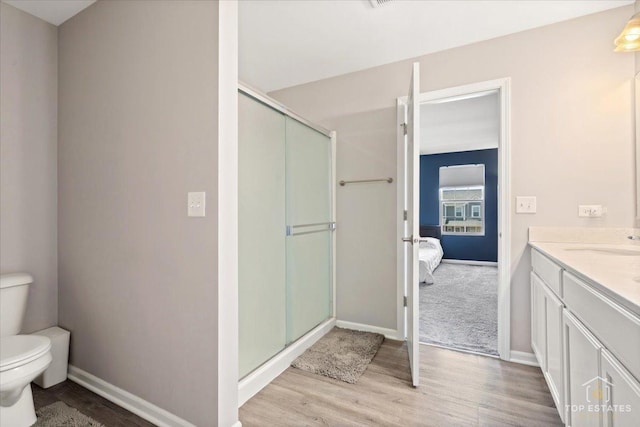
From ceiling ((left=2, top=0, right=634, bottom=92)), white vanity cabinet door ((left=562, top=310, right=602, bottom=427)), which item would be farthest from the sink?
ceiling ((left=2, top=0, right=634, bottom=92))

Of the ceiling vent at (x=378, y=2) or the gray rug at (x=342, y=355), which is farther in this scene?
the gray rug at (x=342, y=355)

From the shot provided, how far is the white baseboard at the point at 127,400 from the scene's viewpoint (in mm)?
1536

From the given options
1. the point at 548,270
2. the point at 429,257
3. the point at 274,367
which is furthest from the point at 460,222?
the point at 274,367

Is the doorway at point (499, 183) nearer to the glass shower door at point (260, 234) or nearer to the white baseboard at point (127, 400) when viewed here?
the glass shower door at point (260, 234)

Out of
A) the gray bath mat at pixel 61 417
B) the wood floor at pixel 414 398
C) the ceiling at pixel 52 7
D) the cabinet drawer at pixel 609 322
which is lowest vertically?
the wood floor at pixel 414 398

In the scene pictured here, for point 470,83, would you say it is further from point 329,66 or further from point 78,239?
point 78,239

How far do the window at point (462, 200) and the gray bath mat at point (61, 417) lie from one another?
6.56 metres

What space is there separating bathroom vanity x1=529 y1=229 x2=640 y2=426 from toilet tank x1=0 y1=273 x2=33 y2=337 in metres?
2.81

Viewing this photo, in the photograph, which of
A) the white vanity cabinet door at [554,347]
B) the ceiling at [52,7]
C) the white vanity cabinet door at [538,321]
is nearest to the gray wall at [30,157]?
the ceiling at [52,7]

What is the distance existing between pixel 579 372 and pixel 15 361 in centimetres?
246

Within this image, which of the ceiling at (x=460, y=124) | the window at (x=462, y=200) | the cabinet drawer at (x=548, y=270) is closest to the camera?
the cabinet drawer at (x=548, y=270)

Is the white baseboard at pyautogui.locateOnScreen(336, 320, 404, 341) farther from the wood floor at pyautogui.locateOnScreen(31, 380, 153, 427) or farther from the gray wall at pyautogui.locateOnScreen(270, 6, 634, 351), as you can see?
the wood floor at pyautogui.locateOnScreen(31, 380, 153, 427)

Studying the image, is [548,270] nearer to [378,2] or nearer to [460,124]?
[378,2]

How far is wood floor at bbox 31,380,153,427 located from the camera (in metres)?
1.58
